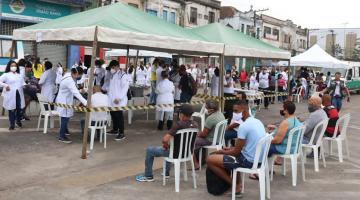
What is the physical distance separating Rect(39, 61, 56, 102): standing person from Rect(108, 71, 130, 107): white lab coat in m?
1.62

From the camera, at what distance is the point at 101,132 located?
971 cm

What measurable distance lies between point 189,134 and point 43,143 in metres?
4.16

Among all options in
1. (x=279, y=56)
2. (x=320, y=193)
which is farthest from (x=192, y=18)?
(x=320, y=193)

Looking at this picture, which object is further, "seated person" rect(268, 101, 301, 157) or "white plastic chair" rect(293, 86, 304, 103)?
"white plastic chair" rect(293, 86, 304, 103)

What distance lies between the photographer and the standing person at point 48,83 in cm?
1120

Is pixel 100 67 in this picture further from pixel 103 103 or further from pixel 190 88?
pixel 103 103

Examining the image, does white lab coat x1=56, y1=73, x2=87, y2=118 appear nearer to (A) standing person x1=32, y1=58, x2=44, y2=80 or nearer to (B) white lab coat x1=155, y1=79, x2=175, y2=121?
(B) white lab coat x1=155, y1=79, x2=175, y2=121

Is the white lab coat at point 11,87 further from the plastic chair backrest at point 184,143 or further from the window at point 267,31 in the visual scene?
the window at point 267,31

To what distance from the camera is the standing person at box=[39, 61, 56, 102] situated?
11203 mm

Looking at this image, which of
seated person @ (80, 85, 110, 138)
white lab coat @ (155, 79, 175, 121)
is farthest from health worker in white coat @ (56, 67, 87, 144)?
white lab coat @ (155, 79, 175, 121)

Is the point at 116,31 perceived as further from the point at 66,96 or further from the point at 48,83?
the point at 48,83

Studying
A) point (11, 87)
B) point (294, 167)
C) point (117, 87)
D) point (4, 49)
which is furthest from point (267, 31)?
point (294, 167)

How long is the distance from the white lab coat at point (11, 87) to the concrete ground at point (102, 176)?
2.15ft

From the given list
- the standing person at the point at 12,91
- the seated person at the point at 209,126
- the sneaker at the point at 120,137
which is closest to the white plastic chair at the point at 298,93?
the sneaker at the point at 120,137
